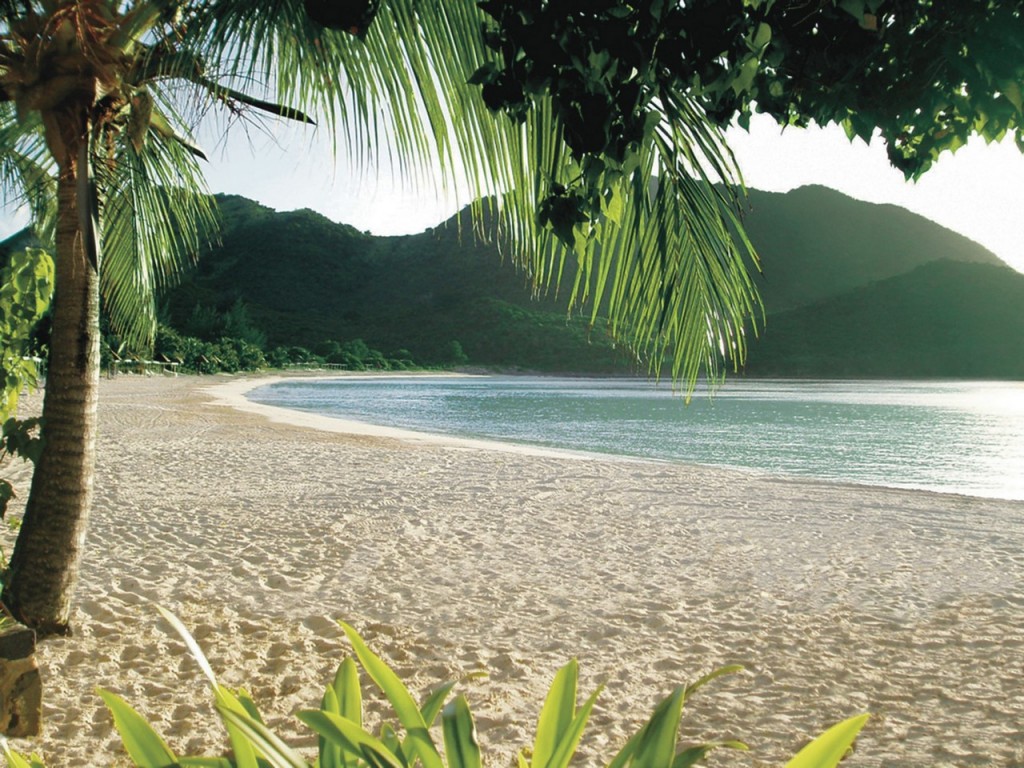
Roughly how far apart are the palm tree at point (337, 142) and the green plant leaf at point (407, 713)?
0.88 metres

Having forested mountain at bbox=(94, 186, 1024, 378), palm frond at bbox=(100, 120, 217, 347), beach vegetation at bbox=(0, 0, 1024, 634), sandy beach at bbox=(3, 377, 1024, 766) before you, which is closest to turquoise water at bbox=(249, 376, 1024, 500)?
sandy beach at bbox=(3, 377, 1024, 766)

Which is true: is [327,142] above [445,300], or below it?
below

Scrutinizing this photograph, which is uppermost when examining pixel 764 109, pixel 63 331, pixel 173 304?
pixel 173 304

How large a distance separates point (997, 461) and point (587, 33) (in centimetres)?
1571

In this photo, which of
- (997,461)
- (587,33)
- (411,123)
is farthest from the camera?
(997,461)

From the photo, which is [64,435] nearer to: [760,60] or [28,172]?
[28,172]

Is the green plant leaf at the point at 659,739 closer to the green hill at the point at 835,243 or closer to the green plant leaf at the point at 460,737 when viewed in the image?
the green plant leaf at the point at 460,737

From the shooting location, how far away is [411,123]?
6.48 feet

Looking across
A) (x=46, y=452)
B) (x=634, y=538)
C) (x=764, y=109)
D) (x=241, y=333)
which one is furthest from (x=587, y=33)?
(x=241, y=333)

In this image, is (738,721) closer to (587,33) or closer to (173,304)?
(587,33)

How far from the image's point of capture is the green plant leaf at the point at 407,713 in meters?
0.90

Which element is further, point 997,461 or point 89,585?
point 997,461

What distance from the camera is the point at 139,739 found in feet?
2.93

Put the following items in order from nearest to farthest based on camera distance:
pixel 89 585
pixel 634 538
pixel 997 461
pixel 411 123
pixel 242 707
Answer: pixel 242 707 → pixel 411 123 → pixel 89 585 → pixel 634 538 → pixel 997 461
